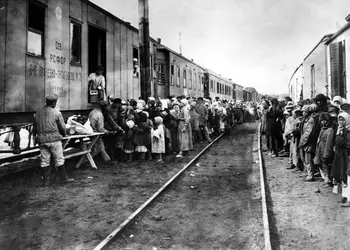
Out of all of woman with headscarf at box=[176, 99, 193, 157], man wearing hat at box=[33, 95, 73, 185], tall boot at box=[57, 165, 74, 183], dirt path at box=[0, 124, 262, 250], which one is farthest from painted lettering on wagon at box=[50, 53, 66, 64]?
woman with headscarf at box=[176, 99, 193, 157]

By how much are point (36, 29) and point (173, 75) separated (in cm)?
1265

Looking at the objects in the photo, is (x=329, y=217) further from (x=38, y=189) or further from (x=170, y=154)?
(x=170, y=154)

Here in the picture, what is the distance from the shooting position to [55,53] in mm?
7457

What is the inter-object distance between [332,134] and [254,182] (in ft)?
6.28

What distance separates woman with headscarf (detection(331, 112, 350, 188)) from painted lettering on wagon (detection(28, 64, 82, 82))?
556 centimetres

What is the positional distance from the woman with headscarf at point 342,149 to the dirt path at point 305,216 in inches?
17.2

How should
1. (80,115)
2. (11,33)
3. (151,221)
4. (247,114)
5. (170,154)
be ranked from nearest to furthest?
(151,221) → (11,33) → (80,115) → (170,154) → (247,114)

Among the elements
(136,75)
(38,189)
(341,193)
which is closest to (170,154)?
(136,75)

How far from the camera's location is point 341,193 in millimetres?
5727

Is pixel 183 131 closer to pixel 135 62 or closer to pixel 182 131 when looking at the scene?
pixel 182 131

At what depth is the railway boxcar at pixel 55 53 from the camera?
6.03 metres

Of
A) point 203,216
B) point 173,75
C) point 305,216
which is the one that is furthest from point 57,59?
point 173,75

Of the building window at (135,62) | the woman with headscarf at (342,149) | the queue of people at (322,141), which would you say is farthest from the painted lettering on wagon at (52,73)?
the woman with headscarf at (342,149)

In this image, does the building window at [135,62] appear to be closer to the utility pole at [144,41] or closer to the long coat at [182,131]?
the utility pole at [144,41]
